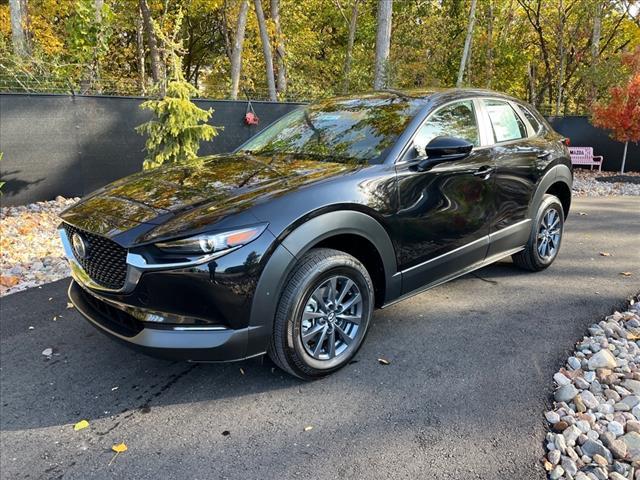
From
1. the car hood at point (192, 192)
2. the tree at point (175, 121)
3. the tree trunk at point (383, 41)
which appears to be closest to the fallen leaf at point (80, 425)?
the car hood at point (192, 192)

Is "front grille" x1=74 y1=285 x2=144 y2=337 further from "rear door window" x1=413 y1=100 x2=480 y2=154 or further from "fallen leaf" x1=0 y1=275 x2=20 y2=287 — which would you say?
"fallen leaf" x1=0 y1=275 x2=20 y2=287

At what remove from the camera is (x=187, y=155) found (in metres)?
6.94

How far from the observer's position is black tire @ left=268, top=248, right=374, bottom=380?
8.44 feet

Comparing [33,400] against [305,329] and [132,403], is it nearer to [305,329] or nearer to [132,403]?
[132,403]

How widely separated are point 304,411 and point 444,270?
59.5 inches

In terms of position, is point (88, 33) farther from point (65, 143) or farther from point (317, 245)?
point (317, 245)

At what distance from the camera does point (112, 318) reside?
260 cm

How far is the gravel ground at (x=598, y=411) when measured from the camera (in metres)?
2.18

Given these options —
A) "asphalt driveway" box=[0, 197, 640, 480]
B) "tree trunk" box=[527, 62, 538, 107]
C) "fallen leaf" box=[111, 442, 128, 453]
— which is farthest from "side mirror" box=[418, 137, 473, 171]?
"tree trunk" box=[527, 62, 538, 107]

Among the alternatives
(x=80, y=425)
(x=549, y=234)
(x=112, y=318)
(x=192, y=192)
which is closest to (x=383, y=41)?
(x=549, y=234)

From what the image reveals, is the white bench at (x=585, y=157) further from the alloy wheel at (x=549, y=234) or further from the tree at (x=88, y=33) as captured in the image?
the tree at (x=88, y=33)

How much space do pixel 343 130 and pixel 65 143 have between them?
19.9ft

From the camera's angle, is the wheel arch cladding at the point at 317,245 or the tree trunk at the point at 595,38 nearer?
the wheel arch cladding at the point at 317,245

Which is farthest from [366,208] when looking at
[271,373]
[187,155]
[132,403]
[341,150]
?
[187,155]
